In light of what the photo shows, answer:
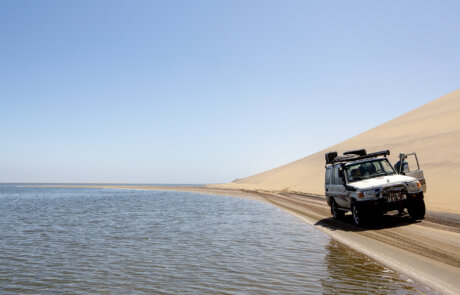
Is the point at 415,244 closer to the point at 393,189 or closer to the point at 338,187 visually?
the point at 393,189

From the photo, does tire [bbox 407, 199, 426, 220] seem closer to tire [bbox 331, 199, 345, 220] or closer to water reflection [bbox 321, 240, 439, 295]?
tire [bbox 331, 199, 345, 220]

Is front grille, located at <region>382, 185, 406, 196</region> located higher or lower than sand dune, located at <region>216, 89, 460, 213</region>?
lower

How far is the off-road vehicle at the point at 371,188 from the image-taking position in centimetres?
1174

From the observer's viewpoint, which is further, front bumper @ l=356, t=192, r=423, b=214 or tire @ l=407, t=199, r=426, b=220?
tire @ l=407, t=199, r=426, b=220

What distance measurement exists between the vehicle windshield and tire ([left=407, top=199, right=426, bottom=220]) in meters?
1.54

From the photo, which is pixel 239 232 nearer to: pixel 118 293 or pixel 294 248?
pixel 294 248

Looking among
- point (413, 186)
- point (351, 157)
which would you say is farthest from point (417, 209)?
point (351, 157)

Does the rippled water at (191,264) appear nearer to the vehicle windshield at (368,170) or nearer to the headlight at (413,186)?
the vehicle windshield at (368,170)

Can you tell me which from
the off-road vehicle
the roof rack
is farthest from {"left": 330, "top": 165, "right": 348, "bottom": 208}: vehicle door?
the roof rack

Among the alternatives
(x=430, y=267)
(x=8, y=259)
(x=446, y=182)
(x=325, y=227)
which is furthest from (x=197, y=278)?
(x=446, y=182)

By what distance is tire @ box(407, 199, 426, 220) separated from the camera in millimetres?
12048

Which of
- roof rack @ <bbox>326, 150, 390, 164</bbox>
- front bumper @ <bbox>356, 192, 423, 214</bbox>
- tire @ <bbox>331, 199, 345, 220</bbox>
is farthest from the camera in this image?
tire @ <bbox>331, 199, 345, 220</bbox>

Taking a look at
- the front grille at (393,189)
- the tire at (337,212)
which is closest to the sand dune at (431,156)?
the tire at (337,212)

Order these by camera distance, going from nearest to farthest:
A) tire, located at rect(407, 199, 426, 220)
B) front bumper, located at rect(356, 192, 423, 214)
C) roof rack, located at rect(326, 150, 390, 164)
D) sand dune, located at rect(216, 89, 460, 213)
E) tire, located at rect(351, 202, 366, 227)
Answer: front bumper, located at rect(356, 192, 423, 214), tire, located at rect(407, 199, 426, 220), tire, located at rect(351, 202, 366, 227), roof rack, located at rect(326, 150, 390, 164), sand dune, located at rect(216, 89, 460, 213)
